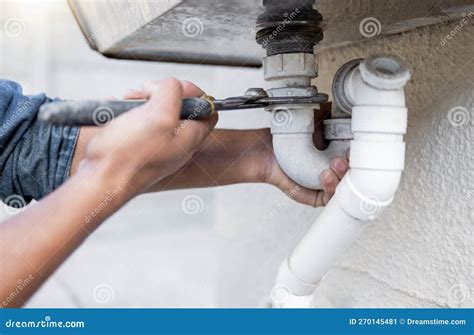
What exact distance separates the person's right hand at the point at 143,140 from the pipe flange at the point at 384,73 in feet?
0.61

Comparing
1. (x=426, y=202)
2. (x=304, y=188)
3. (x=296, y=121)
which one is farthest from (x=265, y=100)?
(x=426, y=202)

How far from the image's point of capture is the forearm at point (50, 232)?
16.9 inches

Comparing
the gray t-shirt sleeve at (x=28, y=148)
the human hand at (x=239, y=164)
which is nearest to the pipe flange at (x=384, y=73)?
the human hand at (x=239, y=164)

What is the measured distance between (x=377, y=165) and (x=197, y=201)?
2.88ft

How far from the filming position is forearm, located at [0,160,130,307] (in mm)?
429

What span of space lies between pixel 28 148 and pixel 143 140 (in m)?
0.28

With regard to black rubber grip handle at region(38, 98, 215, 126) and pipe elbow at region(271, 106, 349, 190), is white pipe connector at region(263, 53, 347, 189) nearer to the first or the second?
pipe elbow at region(271, 106, 349, 190)

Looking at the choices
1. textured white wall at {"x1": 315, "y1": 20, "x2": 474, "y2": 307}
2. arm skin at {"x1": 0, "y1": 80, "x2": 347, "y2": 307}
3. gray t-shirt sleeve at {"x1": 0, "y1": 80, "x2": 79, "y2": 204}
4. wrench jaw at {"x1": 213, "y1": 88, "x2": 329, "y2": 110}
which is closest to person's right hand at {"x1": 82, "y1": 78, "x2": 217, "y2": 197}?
arm skin at {"x1": 0, "y1": 80, "x2": 347, "y2": 307}

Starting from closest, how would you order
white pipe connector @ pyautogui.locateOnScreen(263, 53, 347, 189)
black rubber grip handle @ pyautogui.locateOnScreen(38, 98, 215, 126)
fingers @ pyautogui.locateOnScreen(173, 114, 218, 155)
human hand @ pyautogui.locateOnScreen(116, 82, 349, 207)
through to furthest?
black rubber grip handle @ pyautogui.locateOnScreen(38, 98, 215, 126) → fingers @ pyautogui.locateOnScreen(173, 114, 218, 155) → white pipe connector @ pyautogui.locateOnScreen(263, 53, 347, 189) → human hand @ pyautogui.locateOnScreen(116, 82, 349, 207)

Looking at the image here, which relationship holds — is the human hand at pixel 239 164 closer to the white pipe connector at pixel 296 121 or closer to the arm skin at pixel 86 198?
the white pipe connector at pixel 296 121

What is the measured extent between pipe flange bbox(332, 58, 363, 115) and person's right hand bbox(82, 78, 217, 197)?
0.66 ft

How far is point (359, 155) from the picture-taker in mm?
517

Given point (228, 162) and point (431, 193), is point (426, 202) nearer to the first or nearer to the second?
point (431, 193)

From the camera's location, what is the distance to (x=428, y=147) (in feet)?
2.15
